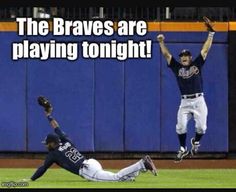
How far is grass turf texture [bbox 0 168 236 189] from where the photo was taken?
46.0ft

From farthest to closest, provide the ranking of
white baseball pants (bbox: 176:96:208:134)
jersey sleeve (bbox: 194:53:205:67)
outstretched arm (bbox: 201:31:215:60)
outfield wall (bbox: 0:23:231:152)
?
outfield wall (bbox: 0:23:231:152) < jersey sleeve (bbox: 194:53:205:67) < white baseball pants (bbox: 176:96:208:134) < outstretched arm (bbox: 201:31:215:60)

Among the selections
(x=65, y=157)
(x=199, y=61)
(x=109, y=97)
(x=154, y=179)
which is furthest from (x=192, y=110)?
(x=109, y=97)

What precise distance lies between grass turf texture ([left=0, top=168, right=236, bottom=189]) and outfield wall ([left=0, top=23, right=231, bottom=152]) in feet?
7.29

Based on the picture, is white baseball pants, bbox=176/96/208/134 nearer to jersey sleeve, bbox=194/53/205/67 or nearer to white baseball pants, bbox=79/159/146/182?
jersey sleeve, bbox=194/53/205/67

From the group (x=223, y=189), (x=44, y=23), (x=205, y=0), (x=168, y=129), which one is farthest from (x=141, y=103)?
(x=223, y=189)

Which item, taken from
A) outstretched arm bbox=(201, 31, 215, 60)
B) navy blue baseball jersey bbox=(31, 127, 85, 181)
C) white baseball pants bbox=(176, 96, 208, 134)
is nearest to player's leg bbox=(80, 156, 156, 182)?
navy blue baseball jersey bbox=(31, 127, 85, 181)

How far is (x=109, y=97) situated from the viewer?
2059 cm

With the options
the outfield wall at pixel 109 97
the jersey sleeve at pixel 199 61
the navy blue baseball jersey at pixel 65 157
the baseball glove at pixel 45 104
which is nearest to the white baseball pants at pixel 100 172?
the navy blue baseball jersey at pixel 65 157

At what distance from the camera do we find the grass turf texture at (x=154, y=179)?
14.0m

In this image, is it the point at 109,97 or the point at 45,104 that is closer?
the point at 45,104

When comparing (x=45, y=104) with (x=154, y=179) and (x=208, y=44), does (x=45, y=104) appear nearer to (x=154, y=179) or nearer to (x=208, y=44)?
(x=154, y=179)

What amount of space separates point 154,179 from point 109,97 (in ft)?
17.2

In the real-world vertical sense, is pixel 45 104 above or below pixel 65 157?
above

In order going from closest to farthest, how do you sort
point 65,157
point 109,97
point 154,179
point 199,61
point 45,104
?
point 65,157, point 45,104, point 154,179, point 199,61, point 109,97
